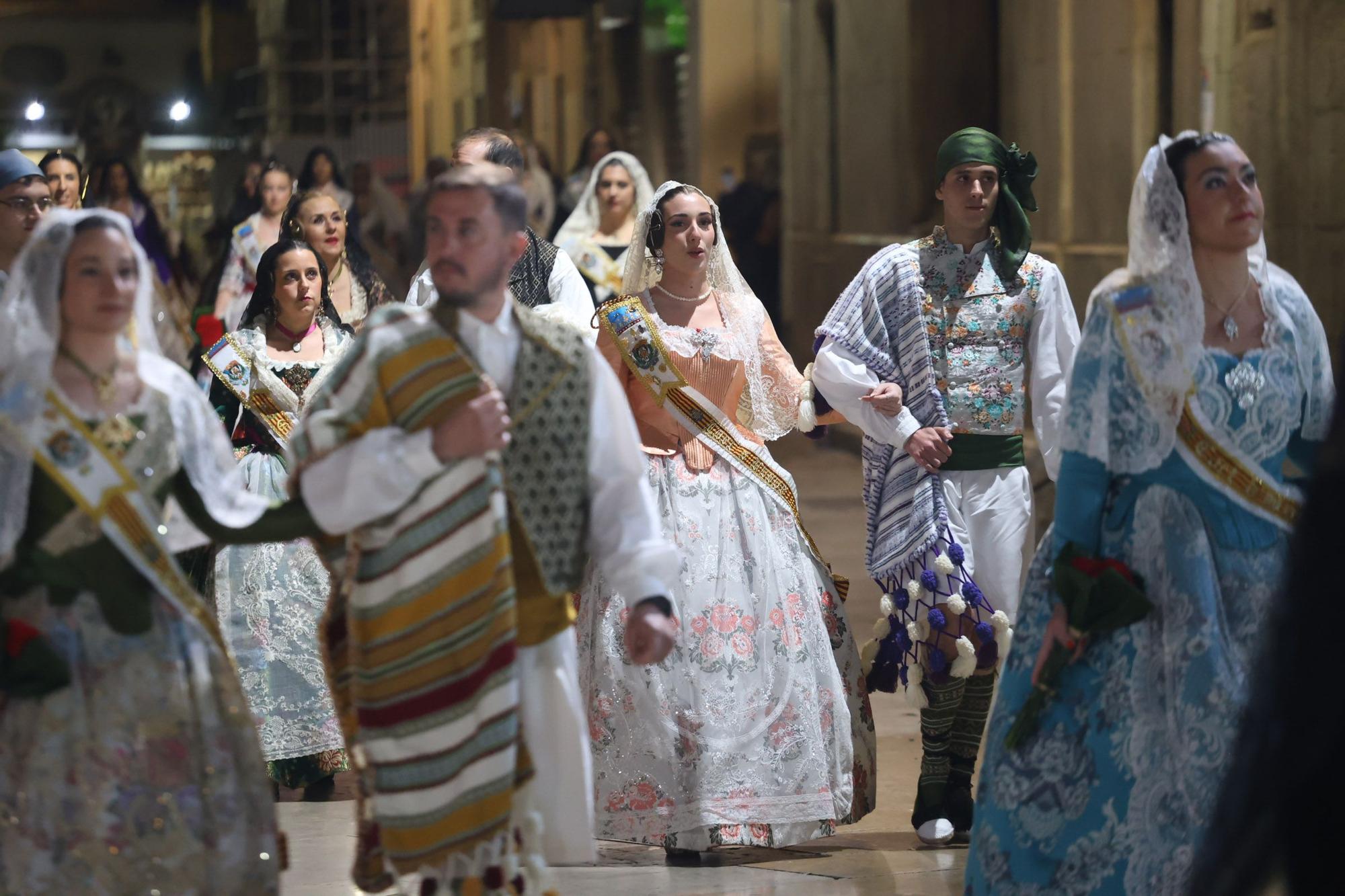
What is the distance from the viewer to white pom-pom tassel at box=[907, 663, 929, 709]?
21.2 ft

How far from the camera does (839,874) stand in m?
6.04

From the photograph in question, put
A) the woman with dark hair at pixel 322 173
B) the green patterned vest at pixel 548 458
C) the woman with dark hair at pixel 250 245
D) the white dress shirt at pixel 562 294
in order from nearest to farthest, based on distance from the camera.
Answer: the green patterned vest at pixel 548 458 < the white dress shirt at pixel 562 294 < the woman with dark hair at pixel 250 245 < the woman with dark hair at pixel 322 173

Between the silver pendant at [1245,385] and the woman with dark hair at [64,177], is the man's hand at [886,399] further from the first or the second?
the woman with dark hair at [64,177]

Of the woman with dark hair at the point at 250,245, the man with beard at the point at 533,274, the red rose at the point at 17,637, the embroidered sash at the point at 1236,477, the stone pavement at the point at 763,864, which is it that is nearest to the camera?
the red rose at the point at 17,637

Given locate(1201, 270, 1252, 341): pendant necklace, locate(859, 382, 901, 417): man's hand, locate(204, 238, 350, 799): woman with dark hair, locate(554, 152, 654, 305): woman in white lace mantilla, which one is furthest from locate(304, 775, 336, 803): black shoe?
locate(1201, 270, 1252, 341): pendant necklace

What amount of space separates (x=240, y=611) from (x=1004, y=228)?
106 inches

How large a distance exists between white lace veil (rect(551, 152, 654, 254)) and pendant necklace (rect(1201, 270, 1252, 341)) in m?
5.21

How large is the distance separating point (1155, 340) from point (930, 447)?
5.84ft

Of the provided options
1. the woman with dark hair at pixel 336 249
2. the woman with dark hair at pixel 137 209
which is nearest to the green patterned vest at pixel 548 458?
the woman with dark hair at pixel 336 249

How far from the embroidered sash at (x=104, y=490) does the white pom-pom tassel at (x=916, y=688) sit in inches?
110

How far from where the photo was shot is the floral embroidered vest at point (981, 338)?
644cm

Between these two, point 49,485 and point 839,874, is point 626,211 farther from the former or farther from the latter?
point 49,485

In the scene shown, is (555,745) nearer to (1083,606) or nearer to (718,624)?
(1083,606)

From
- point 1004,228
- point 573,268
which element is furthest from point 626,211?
point 1004,228
